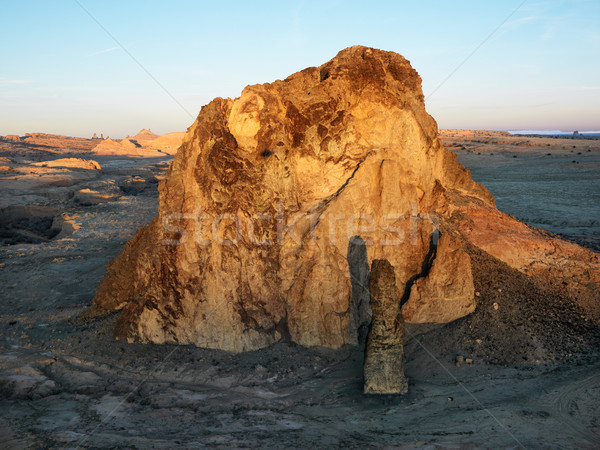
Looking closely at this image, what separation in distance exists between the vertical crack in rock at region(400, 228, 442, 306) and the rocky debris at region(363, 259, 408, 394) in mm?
2108

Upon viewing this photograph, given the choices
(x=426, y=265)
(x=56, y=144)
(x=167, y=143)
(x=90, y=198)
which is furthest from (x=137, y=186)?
(x=56, y=144)

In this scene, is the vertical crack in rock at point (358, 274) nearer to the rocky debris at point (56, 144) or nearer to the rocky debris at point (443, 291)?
the rocky debris at point (443, 291)

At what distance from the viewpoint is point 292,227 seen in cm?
924

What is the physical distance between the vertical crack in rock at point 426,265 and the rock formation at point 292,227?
0.04 m

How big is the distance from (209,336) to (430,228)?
5.10m

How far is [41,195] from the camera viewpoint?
28.0m

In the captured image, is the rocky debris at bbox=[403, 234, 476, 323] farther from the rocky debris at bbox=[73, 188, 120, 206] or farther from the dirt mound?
the rocky debris at bbox=[73, 188, 120, 206]

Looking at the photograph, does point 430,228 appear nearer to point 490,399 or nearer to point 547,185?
point 490,399

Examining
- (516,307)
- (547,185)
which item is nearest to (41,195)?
(516,307)

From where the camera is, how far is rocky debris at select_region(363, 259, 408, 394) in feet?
24.2

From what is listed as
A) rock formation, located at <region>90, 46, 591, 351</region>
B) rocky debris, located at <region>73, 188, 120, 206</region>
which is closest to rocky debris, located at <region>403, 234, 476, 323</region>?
rock formation, located at <region>90, 46, 591, 351</region>

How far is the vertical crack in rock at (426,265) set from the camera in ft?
31.3

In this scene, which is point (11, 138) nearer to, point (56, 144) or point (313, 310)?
point (56, 144)

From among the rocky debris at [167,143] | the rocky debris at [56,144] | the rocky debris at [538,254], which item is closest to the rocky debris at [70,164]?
the rocky debris at [538,254]
